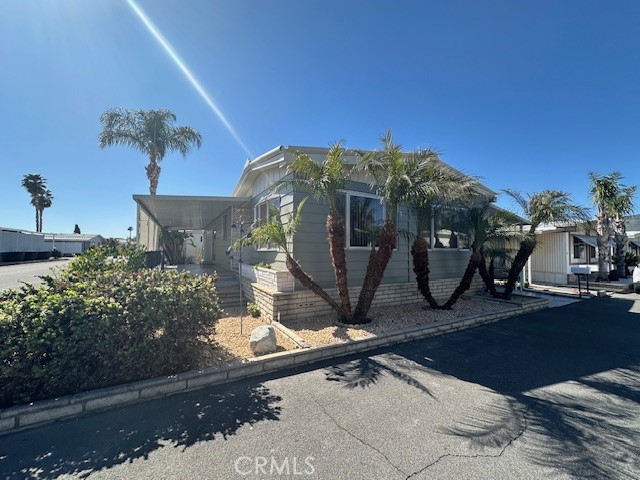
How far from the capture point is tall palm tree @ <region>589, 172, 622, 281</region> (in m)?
15.0

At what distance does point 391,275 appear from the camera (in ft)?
28.9

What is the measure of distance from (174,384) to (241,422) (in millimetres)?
1297

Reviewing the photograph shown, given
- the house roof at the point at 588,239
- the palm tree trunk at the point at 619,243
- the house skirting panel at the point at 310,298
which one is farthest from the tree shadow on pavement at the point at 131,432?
the palm tree trunk at the point at 619,243

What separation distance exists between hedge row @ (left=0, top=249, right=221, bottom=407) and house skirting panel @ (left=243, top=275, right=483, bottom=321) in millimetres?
2511

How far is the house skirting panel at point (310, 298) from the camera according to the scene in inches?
268

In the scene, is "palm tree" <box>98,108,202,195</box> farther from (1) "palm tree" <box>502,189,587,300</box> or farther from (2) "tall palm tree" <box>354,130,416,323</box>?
(1) "palm tree" <box>502,189,587,300</box>

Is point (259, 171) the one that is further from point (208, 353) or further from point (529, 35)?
point (529, 35)

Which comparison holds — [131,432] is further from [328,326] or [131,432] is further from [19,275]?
[19,275]

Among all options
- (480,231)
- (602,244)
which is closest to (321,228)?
(480,231)

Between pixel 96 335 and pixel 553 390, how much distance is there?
6096 mm

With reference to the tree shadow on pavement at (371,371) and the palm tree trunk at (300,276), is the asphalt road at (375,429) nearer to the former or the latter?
the tree shadow on pavement at (371,371)

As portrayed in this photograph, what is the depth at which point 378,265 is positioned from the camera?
640 centimetres

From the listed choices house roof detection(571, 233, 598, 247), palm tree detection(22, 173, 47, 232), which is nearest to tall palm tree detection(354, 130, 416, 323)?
house roof detection(571, 233, 598, 247)

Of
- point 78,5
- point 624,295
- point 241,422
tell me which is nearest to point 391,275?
point 241,422
